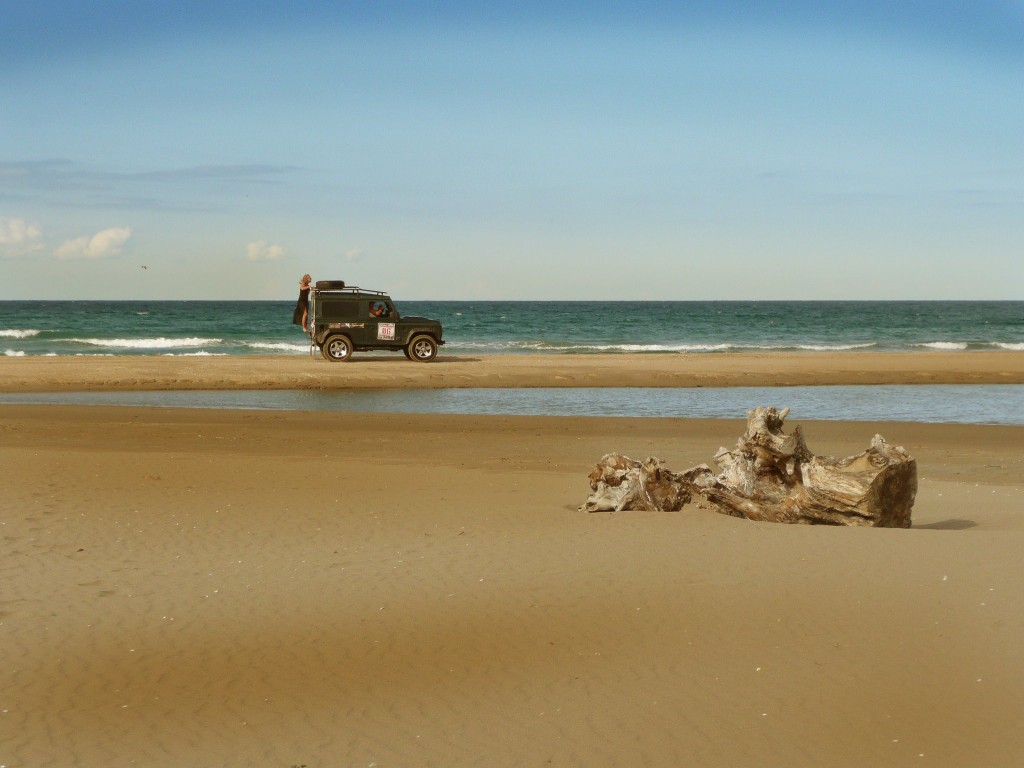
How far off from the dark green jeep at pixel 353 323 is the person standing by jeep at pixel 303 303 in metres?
0.29

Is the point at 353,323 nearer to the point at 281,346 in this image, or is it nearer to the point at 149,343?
the point at 281,346

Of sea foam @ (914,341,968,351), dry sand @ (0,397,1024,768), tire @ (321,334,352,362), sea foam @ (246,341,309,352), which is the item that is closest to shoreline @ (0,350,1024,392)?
tire @ (321,334,352,362)

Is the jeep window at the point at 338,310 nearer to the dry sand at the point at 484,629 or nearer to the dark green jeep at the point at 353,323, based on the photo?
the dark green jeep at the point at 353,323

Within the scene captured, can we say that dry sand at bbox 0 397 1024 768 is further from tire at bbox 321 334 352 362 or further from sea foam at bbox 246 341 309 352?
sea foam at bbox 246 341 309 352

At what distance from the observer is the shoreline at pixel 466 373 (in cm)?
2694

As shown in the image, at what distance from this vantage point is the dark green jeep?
99.5ft

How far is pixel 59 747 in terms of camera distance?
5137mm

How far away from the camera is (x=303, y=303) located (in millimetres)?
31859

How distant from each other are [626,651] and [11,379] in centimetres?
2464

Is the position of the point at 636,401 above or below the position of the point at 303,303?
below

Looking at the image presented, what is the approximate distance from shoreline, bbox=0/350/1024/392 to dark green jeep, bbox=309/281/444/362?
574mm

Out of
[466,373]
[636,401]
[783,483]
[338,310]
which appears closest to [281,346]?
[338,310]

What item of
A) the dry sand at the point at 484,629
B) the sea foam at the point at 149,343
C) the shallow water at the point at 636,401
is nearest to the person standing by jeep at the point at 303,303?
the shallow water at the point at 636,401

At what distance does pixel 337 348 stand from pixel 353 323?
1165 millimetres
